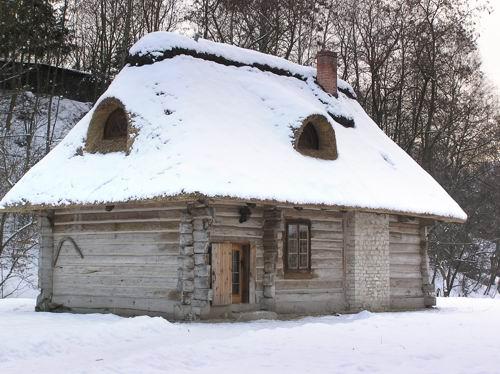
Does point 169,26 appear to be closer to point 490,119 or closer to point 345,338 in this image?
point 490,119

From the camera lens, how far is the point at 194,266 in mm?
A: 14219

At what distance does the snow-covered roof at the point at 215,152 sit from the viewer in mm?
14188

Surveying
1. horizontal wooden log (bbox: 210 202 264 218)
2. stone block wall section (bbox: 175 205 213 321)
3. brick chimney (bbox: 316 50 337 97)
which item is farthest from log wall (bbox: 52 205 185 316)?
brick chimney (bbox: 316 50 337 97)

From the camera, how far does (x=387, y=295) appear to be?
18.0 metres

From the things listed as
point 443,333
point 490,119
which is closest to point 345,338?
point 443,333

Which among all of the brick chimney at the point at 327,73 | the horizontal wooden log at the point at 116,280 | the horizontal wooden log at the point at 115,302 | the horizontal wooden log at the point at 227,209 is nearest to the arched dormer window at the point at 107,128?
the horizontal wooden log at the point at 116,280

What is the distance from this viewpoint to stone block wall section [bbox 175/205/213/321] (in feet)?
46.1

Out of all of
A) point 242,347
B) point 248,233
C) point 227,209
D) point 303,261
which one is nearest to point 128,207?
point 227,209

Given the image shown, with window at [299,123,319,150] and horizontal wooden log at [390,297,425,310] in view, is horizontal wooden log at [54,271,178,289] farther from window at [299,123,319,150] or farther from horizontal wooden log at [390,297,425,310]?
horizontal wooden log at [390,297,425,310]

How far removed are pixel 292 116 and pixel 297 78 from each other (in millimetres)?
3445

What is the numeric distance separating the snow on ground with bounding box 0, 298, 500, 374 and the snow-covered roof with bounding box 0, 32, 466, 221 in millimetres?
2667

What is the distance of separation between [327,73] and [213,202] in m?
7.88

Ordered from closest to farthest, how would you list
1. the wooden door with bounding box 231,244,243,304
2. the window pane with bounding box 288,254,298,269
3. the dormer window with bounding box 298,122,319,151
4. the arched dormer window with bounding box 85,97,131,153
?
the wooden door with bounding box 231,244,243,304 → the window pane with bounding box 288,254,298,269 → the arched dormer window with bounding box 85,97,131,153 → the dormer window with bounding box 298,122,319,151

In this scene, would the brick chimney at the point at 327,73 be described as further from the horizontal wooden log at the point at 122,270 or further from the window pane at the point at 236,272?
the horizontal wooden log at the point at 122,270
